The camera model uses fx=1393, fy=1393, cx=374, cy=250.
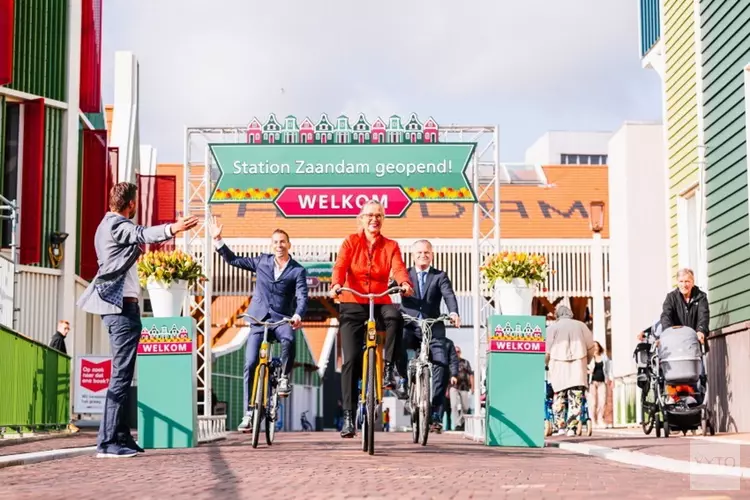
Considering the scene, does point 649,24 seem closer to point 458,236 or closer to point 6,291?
point 6,291

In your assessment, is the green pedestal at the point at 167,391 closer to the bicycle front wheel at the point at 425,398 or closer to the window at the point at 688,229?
the bicycle front wheel at the point at 425,398

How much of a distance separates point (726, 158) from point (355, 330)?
8.69 m

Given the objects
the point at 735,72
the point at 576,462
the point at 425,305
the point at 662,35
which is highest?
the point at 662,35

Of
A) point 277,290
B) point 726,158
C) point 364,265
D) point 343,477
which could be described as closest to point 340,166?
point 726,158

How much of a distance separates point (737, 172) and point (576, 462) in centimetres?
830

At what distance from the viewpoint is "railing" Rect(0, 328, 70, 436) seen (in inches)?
604

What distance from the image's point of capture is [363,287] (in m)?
11.4

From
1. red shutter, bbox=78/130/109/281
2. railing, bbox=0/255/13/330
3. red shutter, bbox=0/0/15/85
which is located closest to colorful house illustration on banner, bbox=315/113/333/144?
red shutter, bbox=0/0/15/85

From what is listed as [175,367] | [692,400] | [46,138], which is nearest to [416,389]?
[175,367]

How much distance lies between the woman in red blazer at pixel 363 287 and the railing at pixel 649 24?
13.1 m

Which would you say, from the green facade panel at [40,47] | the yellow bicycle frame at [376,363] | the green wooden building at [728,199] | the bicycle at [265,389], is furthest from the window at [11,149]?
the yellow bicycle frame at [376,363]

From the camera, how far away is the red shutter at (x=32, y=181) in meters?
26.7

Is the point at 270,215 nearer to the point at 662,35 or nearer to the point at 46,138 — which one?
the point at 46,138

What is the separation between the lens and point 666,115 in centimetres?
2242
